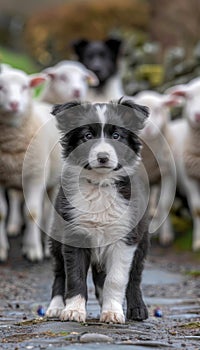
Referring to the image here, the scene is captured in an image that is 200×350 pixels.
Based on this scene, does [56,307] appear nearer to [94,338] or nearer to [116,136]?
[116,136]

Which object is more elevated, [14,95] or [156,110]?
Result: [156,110]

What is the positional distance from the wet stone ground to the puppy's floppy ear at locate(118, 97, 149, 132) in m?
1.22

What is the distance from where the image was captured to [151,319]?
6211mm

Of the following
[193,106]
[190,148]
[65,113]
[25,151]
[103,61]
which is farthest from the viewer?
[103,61]

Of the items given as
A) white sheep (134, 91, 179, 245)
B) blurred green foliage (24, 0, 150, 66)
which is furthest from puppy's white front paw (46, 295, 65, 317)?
blurred green foliage (24, 0, 150, 66)

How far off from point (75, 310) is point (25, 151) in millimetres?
5072

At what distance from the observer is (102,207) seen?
5641 millimetres

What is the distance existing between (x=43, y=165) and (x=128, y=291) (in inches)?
179

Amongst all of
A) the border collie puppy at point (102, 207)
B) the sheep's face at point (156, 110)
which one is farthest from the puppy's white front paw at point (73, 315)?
the sheep's face at point (156, 110)

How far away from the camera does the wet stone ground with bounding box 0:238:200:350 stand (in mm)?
4602

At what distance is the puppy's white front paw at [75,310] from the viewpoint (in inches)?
213

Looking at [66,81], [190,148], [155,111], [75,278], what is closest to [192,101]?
[190,148]

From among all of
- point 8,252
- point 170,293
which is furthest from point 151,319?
point 8,252

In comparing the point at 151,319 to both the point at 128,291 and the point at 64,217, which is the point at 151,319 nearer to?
the point at 128,291
